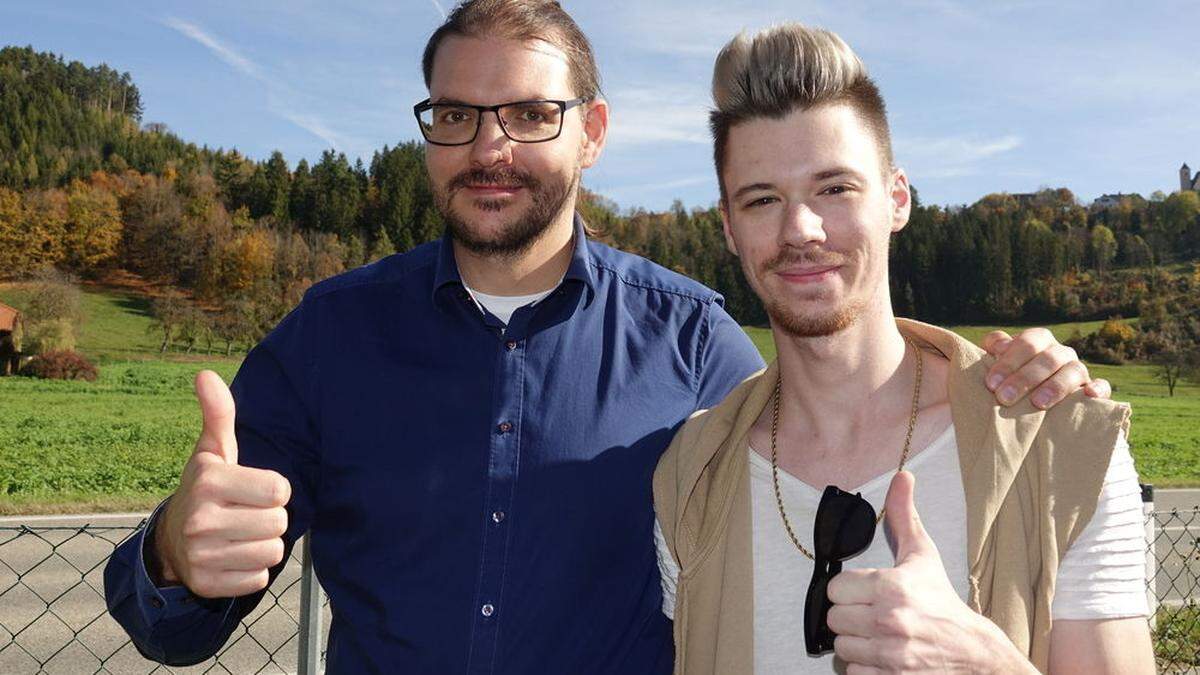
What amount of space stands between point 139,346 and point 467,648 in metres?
64.2

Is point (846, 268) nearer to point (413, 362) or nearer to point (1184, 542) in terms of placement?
point (413, 362)

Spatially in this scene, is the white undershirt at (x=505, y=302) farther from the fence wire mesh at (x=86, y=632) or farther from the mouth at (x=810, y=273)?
the fence wire mesh at (x=86, y=632)

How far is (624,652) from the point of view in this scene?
7.19 feet

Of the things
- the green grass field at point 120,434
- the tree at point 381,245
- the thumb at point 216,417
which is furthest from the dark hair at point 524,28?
the tree at point 381,245

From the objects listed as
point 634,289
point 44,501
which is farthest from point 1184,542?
point 44,501

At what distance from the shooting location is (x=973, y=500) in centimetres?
180

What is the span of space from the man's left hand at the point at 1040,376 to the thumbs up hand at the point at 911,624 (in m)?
0.56

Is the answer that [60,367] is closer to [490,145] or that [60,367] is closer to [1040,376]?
[490,145]

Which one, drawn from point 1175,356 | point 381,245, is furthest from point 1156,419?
point 381,245

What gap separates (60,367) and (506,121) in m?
49.4

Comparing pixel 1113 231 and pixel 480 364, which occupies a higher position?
pixel 1113 231

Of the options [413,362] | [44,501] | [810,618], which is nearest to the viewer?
[810,618]

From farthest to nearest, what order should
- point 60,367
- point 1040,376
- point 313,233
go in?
point 313,233 → point 60,367 → point 1040,376

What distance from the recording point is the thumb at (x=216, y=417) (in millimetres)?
1718
